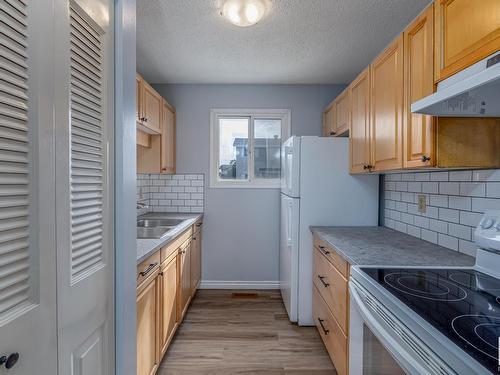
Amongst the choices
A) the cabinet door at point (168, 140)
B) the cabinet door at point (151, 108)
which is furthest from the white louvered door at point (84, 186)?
the cabinet door at point (168, 140)

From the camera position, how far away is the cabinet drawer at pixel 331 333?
1899mm

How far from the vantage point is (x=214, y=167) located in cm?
375

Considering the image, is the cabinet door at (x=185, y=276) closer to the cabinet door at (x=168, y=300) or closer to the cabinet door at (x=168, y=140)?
the cabinet door at (x=168, y=300)

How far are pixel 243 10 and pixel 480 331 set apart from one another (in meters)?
1.90

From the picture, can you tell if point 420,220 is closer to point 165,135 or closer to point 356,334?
point 356,334

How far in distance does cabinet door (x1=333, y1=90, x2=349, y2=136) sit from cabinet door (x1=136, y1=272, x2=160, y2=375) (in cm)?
202

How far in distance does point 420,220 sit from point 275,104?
2074 mm

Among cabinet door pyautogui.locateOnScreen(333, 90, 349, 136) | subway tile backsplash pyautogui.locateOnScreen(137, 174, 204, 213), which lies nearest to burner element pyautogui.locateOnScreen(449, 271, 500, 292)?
cabinet door pyautogui.locateOnScreen(333, 90, 349, 136)

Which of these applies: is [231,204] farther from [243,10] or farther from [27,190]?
[27,190]

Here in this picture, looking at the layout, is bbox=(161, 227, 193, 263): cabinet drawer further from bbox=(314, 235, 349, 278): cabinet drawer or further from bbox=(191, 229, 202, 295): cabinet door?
bbox=(314, 235, 349, 278): cabinet drawer

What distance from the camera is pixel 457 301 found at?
1104mm

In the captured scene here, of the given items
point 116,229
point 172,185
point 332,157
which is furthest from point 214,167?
point 116,229

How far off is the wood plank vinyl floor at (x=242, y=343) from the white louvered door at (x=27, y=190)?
5.27ft

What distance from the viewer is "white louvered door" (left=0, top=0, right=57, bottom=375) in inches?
28.2
